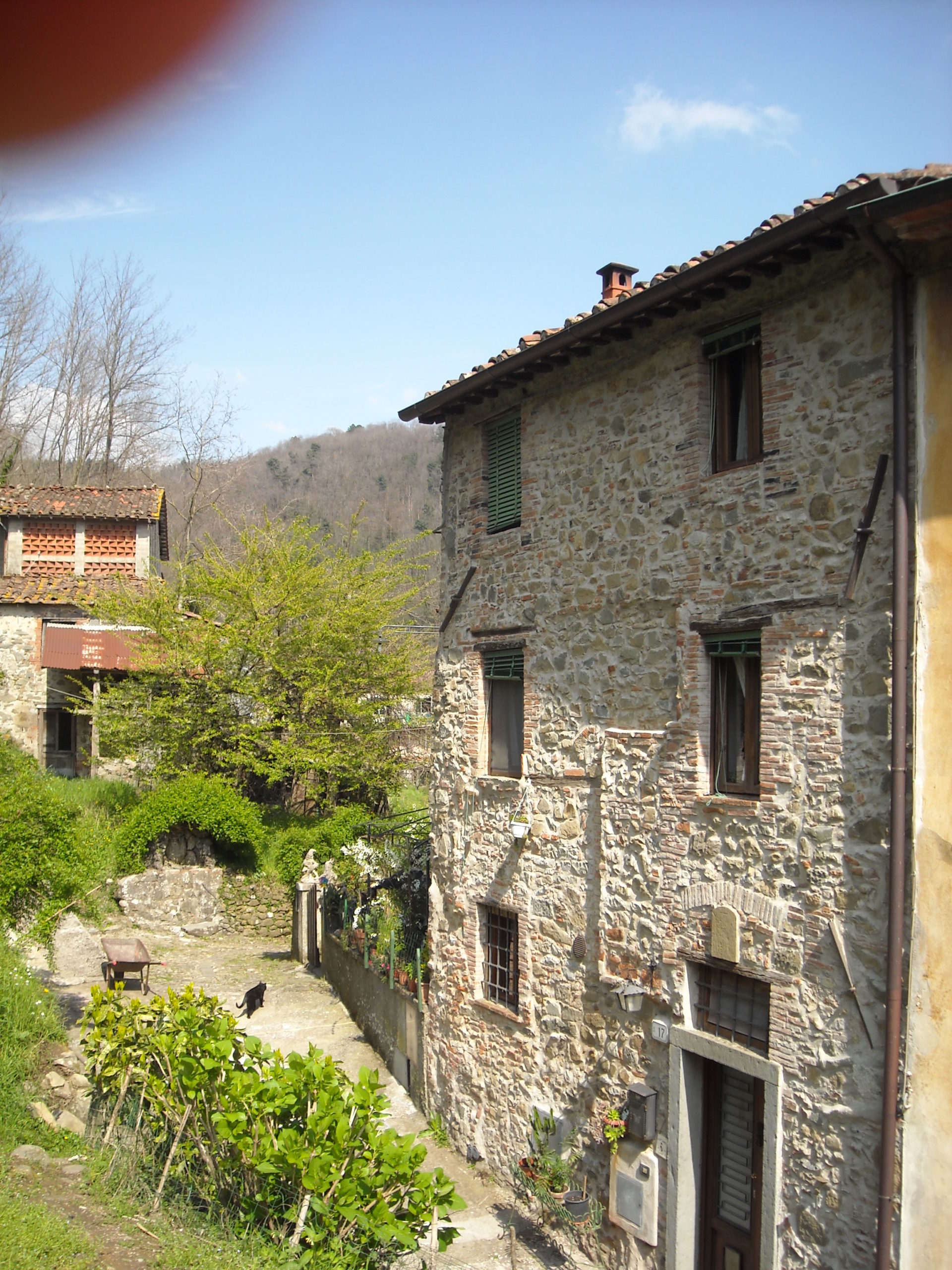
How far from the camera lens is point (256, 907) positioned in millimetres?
18453

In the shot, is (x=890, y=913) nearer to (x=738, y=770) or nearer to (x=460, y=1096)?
(x=738, y=770)

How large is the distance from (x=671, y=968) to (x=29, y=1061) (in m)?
5.92

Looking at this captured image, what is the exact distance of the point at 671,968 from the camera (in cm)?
814

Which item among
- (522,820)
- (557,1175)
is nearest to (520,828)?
(522,820)

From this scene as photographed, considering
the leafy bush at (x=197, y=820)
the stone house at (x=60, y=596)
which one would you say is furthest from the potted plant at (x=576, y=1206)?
the stone house at (x=60, y=596)

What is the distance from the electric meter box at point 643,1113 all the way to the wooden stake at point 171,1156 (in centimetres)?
363

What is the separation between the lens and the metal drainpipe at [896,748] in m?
6.26

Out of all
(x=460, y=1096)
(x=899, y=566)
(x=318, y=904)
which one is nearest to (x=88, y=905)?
(x=460, y=1096)

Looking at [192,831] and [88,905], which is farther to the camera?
[192,831]

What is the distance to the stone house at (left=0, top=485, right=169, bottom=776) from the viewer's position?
860 inches

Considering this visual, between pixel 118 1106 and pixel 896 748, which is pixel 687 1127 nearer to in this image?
pixel 896 748

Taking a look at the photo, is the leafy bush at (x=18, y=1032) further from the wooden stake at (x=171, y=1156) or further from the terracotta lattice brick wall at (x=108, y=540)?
the terracotta lattice brick wall at (x=108, y=540)

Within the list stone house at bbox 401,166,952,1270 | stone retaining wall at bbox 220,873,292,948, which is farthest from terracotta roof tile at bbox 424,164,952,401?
stone retaining wall at bbox 220,873,292,948

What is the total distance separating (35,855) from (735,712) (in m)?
6.64
